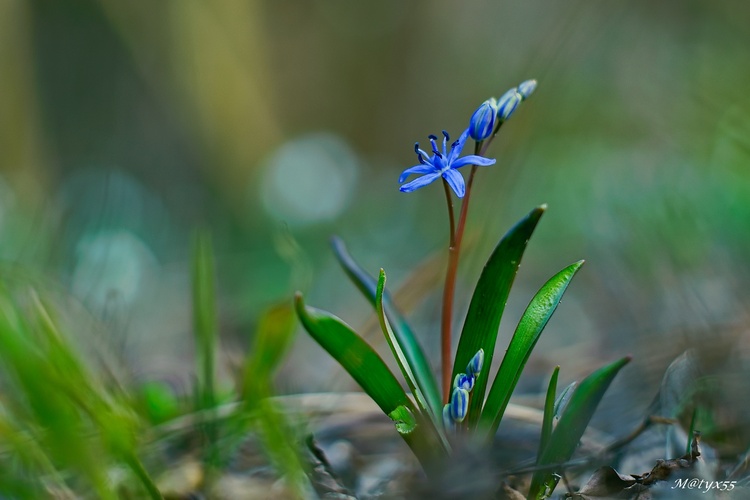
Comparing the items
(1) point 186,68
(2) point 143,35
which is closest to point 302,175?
(1) point 186,68

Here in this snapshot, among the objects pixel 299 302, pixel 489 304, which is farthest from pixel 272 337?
pixel 489 304

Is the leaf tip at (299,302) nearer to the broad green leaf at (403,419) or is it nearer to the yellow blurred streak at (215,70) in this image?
the broad green leaf at (403,419)

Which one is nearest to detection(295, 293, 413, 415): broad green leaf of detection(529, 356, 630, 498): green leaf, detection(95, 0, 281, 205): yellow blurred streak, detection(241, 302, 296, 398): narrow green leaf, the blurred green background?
detection(529, 356, 630, 498): green leaf

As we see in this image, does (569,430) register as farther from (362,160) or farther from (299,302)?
(362,160)

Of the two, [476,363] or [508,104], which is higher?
[508,104]

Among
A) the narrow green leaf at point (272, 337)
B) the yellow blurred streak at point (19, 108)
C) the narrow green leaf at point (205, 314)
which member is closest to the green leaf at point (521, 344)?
the narrow green leaf at point (272, 337)

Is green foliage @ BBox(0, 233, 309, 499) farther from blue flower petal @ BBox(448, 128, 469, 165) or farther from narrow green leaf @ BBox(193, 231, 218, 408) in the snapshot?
blue flower petal @ BBox(448, 128, 469, 165)

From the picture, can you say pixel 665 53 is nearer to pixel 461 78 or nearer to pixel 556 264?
pixel 461 78
